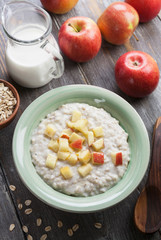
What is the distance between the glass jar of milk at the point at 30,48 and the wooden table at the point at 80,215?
123mm

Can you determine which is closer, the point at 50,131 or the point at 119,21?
the point at 50,131

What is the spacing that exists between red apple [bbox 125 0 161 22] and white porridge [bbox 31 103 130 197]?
0.68 metres

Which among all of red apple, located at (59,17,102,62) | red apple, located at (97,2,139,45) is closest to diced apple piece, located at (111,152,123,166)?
red apple, located at (59,17,102,62)

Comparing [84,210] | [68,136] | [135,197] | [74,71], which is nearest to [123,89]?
[74,71]

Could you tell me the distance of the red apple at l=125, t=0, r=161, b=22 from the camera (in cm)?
186

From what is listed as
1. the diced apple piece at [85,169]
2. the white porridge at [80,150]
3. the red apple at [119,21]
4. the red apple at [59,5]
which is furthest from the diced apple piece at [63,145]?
the red apple at [59,5]

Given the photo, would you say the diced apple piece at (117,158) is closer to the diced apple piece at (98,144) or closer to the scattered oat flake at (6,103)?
the diced apple piece at (98,144)

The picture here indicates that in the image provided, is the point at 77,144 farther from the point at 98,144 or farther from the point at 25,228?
the point at 25,228

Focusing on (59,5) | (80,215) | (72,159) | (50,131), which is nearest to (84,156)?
(72,159)

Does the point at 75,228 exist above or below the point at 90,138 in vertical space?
below

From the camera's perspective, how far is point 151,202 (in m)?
1.53

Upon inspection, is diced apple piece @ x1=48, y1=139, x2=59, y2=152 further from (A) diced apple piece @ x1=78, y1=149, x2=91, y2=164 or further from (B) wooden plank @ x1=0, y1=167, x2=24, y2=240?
(B) wooden plank @ x1=0, y1=167, x2=24, y2=240

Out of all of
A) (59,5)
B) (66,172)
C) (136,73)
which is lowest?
(66,172)

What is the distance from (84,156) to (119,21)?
0.77m
